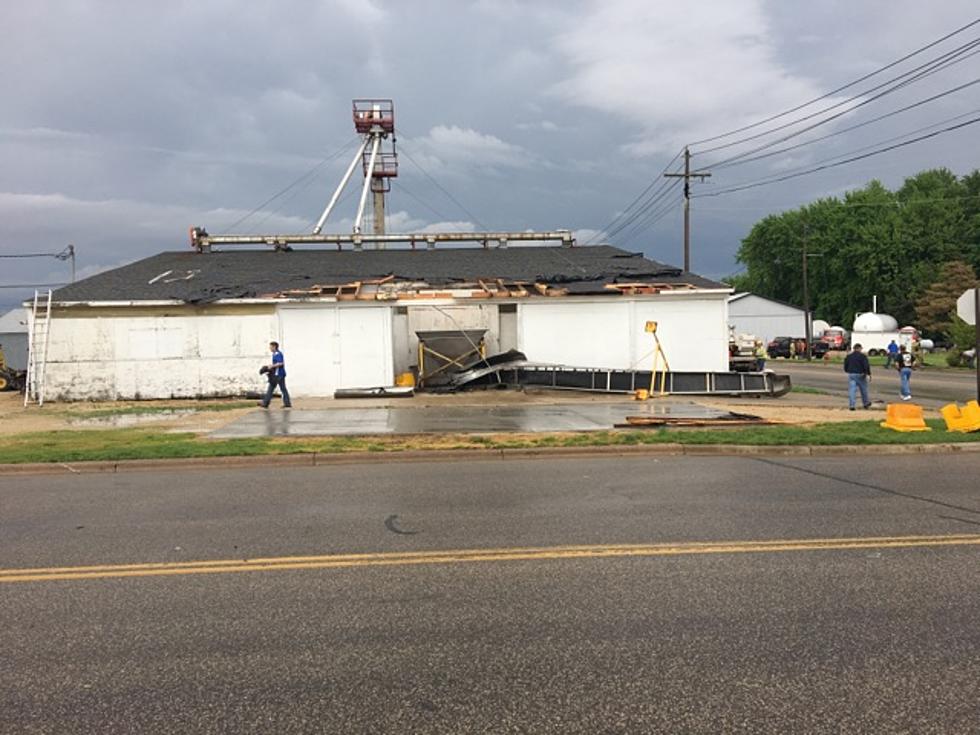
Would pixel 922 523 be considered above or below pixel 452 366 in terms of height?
below

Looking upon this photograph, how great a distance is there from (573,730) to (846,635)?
197 centimetres

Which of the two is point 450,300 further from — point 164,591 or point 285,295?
point 164,591

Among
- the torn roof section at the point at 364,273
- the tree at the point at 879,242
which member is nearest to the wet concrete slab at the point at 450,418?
the torn roof section at the point at 364,273

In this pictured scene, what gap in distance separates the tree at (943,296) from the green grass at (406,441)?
6764 centimetres

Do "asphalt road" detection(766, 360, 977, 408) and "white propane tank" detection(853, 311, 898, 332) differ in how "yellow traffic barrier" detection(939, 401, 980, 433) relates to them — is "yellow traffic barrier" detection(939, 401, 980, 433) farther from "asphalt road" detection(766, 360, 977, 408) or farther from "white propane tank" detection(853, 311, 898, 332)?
"white propane tank" detection(853, 311, 898, 332)

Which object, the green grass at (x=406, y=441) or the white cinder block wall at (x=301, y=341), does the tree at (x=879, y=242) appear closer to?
the white cinder block wall at (x=301, y=341)

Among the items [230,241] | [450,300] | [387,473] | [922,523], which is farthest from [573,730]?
[230,241]

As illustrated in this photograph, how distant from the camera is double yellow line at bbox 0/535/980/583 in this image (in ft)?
19.4

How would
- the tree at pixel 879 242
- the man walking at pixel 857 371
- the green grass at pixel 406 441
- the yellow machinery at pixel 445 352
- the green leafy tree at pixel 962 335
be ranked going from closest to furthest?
the green grass at pixel 406 441, the man walking at pixel 857 371, the yellow machinery at pixel 445 352, the green leafy tree at pixel 962 335, the tree at pixel 879 242

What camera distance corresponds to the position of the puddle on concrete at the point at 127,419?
1652cm

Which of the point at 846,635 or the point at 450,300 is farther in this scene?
the point at 450,300

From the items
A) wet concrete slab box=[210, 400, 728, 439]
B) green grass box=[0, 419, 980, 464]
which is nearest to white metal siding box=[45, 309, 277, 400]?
wet concrete slab box=[210, 400, 728, 439]

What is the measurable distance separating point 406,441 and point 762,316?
232 ft

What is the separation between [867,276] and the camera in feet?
285
